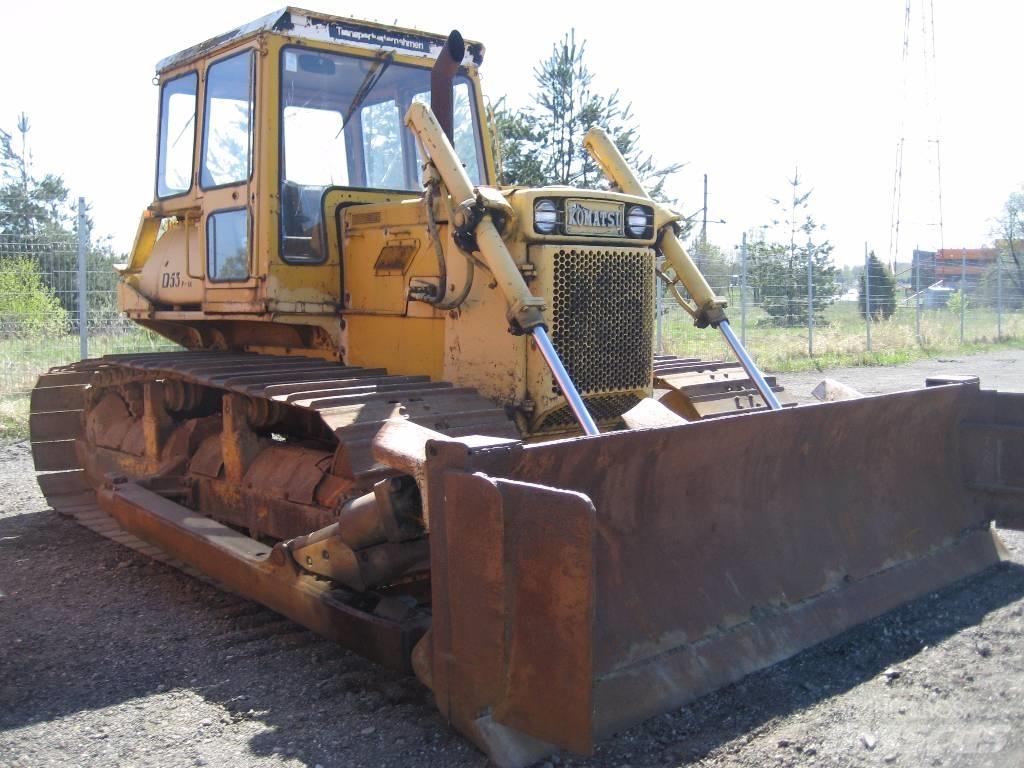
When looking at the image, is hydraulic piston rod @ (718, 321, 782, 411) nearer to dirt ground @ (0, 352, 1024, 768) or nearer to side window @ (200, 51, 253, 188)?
dirt ground @ (0, 352, 1024, 768)

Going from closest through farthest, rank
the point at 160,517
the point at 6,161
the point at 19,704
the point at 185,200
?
the point at 19,704
the point at 160,517
the point at 185,200
the point at 6,161

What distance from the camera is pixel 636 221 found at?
5.09 metres

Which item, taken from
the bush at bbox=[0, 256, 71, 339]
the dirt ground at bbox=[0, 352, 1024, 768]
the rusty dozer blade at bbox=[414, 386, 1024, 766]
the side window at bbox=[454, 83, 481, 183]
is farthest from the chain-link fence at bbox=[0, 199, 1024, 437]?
the rusty dozer blade at bbox=[414, 386, 1024, 766]

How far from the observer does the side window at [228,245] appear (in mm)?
5770

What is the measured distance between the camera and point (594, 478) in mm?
3490

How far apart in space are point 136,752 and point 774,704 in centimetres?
213

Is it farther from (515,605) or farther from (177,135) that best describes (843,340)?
(515,605)

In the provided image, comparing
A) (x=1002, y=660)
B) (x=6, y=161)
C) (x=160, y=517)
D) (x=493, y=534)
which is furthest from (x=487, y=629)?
(x=6, y=161)

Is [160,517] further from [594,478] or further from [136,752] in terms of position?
[594,478]

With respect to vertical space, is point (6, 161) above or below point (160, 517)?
above

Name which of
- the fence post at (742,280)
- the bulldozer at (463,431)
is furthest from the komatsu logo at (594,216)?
the fence post at (742,280)

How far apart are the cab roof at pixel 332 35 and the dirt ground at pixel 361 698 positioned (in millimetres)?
3103

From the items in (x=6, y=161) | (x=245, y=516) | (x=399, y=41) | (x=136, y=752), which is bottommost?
(x=136, y=752)

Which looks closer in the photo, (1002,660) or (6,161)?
(1002,660)
